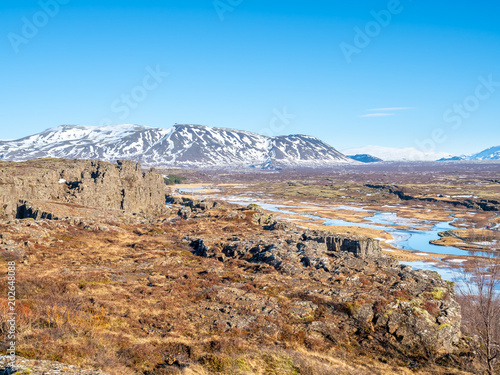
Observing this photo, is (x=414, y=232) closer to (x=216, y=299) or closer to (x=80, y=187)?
(x=80, y=187)

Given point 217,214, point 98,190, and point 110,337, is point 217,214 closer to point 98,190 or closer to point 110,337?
point 98,190

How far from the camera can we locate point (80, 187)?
74.9 metres

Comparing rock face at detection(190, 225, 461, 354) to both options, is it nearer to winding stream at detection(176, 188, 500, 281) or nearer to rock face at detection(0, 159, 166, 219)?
winding stream at detection(176, 188, 500, 281)

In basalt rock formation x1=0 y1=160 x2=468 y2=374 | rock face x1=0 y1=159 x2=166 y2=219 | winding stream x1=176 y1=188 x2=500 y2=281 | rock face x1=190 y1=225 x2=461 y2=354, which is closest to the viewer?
basalt rock formation x1=0 y1=160 x2=468 y2=374

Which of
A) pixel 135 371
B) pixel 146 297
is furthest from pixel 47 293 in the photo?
pixel 135 371

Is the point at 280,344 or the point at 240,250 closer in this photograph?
the point at 280,344

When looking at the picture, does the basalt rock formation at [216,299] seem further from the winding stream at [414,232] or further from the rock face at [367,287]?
the winding stream at [414,232]

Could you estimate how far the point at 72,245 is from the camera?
3884 cm

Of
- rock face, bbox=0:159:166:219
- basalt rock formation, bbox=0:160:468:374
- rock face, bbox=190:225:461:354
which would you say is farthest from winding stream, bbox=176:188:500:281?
rock face, bbox=0:159:166:219

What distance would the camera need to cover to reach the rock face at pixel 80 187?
6010 cm

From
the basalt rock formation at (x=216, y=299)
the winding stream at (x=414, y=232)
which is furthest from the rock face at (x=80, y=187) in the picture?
the winding stream at (x=414, y=232)

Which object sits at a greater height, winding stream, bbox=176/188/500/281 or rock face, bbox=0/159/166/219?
rock face, bbox=0/159/166/219

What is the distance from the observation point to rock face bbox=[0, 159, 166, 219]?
60.1 meters

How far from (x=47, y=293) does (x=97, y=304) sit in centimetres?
415
